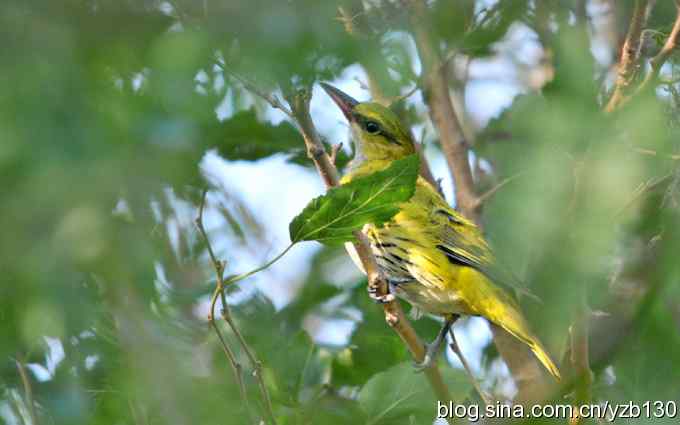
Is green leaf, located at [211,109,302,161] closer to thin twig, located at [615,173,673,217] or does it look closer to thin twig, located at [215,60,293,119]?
thin twig, located at [215,60,293,119]

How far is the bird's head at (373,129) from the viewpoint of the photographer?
5094mm

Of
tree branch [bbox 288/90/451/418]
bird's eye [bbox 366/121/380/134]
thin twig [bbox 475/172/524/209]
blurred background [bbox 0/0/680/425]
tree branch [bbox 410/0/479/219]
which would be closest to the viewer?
blurred background [bbox 0/0/680/425]

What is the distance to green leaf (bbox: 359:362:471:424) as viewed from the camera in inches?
132

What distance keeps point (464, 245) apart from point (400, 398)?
121 centimetres

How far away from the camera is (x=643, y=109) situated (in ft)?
10.4

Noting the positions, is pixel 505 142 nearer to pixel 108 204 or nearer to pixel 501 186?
pixel 501 186

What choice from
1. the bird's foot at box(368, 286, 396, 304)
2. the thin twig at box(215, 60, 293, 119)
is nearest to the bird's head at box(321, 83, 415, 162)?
the bird's foot at box(368, 286, 396, 304)

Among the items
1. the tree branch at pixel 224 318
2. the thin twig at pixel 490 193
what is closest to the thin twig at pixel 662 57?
the thin twig at pixel 490 193

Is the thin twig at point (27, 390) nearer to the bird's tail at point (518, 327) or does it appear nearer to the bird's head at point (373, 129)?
the bird's tail at point (518, 327)

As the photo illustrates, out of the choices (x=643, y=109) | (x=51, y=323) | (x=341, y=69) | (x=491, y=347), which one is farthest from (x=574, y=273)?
(x=491, y=347)

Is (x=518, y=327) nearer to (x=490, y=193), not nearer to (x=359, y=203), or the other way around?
(x=490, y=193)

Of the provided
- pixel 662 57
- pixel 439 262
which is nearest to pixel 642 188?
pixel 662 57

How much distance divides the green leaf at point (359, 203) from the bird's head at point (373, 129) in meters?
2.22

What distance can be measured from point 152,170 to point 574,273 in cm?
130
